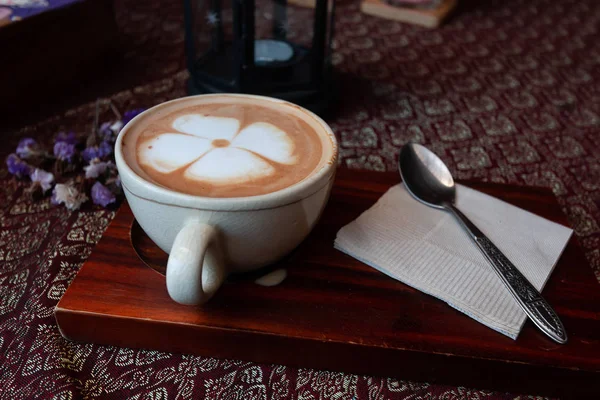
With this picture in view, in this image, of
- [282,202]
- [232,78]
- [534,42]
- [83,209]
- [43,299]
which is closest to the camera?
[282,202]

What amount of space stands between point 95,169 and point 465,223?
15.4 inches

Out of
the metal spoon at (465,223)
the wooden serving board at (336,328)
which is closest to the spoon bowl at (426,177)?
the metal spoon at (465,223)

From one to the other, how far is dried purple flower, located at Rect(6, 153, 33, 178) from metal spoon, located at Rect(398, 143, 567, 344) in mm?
434

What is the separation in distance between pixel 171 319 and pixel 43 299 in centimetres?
15

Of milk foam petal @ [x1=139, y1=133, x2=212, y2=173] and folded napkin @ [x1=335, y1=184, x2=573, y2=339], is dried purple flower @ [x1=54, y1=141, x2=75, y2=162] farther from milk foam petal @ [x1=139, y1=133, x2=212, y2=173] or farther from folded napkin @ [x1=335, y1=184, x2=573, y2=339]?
folded napkin @ [x1=335, y1=184, x2=573, y2=339]

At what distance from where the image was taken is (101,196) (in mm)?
562

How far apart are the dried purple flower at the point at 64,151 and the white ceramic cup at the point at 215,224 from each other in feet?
0.84

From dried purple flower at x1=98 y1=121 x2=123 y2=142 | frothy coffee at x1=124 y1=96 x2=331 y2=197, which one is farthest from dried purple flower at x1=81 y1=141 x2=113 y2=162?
frothy coffee at x1=124 y1=96 x2=331 y2=197

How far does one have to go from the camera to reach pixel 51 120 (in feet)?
2.57

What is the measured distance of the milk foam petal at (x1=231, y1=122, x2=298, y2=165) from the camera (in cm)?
41

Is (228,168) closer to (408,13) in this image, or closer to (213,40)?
(213,40)

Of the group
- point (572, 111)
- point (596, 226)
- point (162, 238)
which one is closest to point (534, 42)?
point (572, 111)

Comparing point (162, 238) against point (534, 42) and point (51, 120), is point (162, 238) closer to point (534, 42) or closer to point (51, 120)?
point (51, 120)

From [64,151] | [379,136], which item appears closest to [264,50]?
[379,136]
